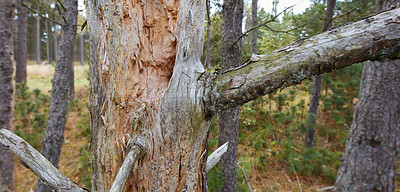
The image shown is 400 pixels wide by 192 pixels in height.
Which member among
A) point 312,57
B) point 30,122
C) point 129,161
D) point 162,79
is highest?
point 312,57

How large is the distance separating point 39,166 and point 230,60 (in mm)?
3031

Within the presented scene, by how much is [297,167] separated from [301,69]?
5085 mm

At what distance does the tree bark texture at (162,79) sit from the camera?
108 cm

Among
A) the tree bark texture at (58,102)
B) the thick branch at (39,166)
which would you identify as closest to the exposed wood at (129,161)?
the thick branch at (39,166)

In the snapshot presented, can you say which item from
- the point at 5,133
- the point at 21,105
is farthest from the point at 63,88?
the point at 21,105

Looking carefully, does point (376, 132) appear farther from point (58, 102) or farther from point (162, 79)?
point (58, 102)

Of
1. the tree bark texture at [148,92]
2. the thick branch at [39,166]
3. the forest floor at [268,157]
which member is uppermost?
the tree bark texture at [148,92]

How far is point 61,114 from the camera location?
4.11 m

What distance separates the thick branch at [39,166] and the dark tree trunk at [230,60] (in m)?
2.64

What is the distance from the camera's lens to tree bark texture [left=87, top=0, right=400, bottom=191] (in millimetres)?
1076

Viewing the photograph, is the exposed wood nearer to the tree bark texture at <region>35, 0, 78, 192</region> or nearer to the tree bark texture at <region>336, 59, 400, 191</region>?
the tree bark texture at <region>35, 0, 78, 192</region>

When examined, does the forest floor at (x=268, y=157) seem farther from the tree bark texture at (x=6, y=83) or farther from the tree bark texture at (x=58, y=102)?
the tree bark texture at (x=6, y=83)

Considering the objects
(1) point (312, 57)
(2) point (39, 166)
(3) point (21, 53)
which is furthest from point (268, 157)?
(3) point (21, 53)

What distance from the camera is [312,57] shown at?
3.46ft
